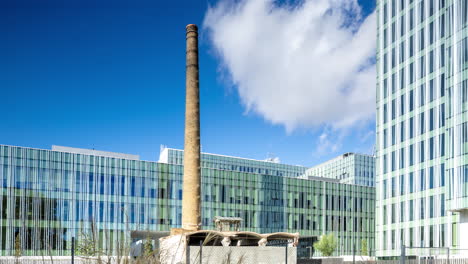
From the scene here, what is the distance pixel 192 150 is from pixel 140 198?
38151mm

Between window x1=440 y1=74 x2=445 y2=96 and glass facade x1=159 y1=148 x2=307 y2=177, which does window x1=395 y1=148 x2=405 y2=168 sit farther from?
glass facade x1=159 y1=148 x2=307 y2=177

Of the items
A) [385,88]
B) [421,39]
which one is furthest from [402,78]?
[421,39]

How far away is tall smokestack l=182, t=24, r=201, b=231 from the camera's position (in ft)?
108

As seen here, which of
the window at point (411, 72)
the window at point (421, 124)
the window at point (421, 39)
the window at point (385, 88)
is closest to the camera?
the window at point (421, 124)

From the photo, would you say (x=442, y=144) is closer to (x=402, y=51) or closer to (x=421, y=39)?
(x=421, y=39)

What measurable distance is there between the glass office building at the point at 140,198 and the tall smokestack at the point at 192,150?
2002cm

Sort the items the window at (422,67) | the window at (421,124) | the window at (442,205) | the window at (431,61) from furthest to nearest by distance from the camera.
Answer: the window at (422,67), the window at (421,124), the window at (431,61), the window at (442,205)

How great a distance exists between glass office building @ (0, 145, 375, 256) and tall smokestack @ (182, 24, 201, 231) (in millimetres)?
20022

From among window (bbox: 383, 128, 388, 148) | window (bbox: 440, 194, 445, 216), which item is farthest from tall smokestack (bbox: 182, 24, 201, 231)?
window (bbox: 383, 128, 388, 148)

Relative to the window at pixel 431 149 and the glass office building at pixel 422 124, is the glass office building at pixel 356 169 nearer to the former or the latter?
the glass office building at pixel 422 124

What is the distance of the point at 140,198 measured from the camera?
2749 inches

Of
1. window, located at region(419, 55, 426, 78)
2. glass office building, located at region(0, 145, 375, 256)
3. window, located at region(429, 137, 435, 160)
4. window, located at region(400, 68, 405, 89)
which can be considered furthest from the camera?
glass office building, located at region(0, 145, 375, 256)

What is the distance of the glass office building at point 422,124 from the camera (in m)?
44.6

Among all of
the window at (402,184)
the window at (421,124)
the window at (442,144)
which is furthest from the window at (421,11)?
the window at (402,184)
